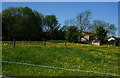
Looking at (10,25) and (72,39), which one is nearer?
(10,25)

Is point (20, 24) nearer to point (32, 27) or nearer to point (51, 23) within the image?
point (32, 27)

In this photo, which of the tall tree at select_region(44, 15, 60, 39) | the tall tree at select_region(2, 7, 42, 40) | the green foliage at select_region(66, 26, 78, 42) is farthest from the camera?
the tall tree at select_region(44, 15, 60, 39)

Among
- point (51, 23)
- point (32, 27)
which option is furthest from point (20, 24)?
point (51, 23)

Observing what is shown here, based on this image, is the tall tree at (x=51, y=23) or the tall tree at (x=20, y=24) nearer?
the tall tree at (x=20, y=24)

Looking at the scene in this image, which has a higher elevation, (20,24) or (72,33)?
(20,24)

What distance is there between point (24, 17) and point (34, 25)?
2905 millimetres

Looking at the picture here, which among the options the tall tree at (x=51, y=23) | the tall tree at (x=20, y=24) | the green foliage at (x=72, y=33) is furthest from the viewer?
the tall tree at (x=51, y=23)

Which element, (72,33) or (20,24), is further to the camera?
(72,33)

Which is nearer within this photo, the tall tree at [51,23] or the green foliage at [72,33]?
the green foliage at [72,33]

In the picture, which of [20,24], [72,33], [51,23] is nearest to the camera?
[20,24]

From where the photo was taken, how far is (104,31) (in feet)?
150

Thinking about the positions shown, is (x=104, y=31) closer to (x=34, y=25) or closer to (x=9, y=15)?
(x=34, y=25)

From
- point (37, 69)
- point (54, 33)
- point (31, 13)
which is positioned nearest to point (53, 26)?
point (54, 33)

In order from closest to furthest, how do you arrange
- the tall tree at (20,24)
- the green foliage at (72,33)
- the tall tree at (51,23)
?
the tall tree at (20,24), the green foliage at (72,33), the tall tree at (51,23)
